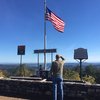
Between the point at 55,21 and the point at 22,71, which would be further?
the point at 22,71

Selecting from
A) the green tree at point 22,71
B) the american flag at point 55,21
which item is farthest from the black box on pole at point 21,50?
the green tree at point 22,71

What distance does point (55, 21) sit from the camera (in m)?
18.8

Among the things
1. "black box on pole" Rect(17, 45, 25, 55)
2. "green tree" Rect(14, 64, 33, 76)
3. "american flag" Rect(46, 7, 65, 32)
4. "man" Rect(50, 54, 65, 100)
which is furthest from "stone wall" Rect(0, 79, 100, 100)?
"green tree" Rect(14, 64, 33, 76)

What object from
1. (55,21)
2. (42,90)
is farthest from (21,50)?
(42,90)

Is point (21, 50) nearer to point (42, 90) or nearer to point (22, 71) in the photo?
point (42, 90)

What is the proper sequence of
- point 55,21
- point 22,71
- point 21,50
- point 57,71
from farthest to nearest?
point 22,71
point 21,50
point 55,21
point 57,71

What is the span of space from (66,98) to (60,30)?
823 cm

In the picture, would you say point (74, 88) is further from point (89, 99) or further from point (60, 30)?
point (60, 30)

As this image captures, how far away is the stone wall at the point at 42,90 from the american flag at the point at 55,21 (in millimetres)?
6861

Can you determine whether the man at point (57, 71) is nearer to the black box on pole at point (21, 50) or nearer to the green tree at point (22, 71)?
the black box on pole at point (21, 50)

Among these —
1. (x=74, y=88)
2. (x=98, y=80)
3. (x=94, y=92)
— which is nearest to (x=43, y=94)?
(x=74, y=88)

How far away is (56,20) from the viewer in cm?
1891

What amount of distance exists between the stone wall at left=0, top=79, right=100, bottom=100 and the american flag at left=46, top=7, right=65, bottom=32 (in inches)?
270

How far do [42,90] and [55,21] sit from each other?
7.62 m
